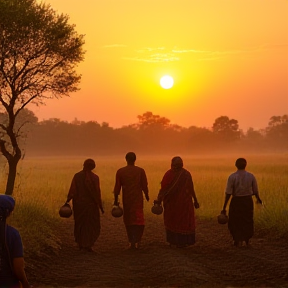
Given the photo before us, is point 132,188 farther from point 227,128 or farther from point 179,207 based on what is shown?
point 227,128

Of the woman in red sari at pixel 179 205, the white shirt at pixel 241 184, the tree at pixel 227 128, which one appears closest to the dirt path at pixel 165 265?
the woman in red sari at pixel 179 205

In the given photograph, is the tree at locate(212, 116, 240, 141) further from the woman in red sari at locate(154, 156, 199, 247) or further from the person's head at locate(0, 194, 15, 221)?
the person's head at locate(0, 194, 15, 221)

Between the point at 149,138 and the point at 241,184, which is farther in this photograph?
the point at 149,138

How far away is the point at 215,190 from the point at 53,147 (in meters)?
94.0

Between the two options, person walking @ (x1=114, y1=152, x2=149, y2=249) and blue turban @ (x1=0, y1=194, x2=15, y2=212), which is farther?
person walking @ (x1=114, y1=152, x2=149, y2=249)

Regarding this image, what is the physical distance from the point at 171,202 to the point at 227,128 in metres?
137

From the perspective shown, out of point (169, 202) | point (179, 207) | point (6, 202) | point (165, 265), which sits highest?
point (6, 202)

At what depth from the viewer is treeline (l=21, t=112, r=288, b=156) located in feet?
390

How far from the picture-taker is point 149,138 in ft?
454

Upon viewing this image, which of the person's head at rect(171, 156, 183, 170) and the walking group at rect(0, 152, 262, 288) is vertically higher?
the person's head at rect(171, 156, 183, 170)

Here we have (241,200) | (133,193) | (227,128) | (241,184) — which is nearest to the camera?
(241,184)

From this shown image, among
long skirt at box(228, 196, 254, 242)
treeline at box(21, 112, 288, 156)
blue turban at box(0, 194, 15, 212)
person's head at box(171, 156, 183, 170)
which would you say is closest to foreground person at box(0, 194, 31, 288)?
blue turban at box(0, 194, 15, 212)

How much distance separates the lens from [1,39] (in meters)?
18.5

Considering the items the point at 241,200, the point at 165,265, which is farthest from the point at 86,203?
the point at 241,200
